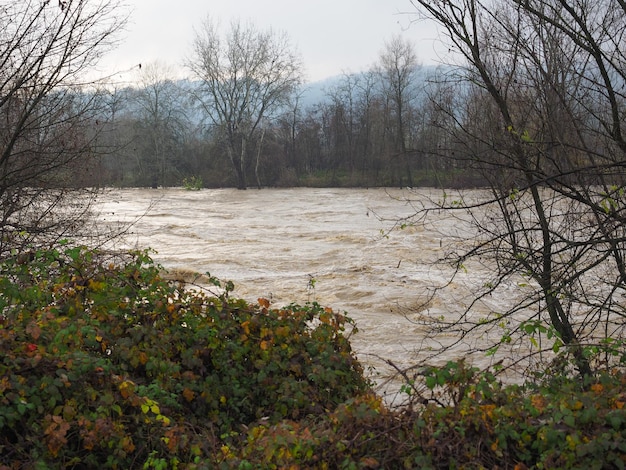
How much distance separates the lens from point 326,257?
15.4m

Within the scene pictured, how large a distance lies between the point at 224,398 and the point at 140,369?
0.67m

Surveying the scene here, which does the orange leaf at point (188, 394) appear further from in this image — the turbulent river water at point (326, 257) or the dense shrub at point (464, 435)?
the turbulent river water at point (326, 257)

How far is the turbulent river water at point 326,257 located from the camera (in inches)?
377

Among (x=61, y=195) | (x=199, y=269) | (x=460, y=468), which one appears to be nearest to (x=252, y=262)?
(x=199, y=269)

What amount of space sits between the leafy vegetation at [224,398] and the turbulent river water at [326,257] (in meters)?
0.55

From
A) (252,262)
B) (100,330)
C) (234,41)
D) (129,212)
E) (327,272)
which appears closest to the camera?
(100,330)

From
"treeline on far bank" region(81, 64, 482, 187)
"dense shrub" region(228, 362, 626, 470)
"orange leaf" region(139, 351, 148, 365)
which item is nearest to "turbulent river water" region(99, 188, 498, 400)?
"dense shrub" region(228, 362, 626, 470)

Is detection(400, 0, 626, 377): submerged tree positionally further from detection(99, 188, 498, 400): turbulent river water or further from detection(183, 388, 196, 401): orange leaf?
detection(183, 388, 196, 401): orange leaf

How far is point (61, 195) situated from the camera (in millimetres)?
8102

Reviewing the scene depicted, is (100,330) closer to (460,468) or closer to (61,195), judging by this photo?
(460,468)

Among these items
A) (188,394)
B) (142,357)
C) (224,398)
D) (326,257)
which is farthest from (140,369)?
(326,257)

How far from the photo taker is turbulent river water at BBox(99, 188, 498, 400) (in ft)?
31.4

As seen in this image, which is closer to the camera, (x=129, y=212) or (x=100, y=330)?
(x=100, y=330)

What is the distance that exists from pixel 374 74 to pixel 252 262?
110 ft
